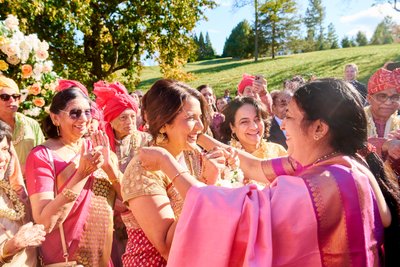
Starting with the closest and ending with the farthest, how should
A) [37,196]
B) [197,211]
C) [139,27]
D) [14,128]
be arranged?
1. [197,211]
2. [37,196]
3. [14,128]
4. [139,27]

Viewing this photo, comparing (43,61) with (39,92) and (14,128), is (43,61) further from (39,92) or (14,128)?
(14,128)

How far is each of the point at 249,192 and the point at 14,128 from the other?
10.9ft

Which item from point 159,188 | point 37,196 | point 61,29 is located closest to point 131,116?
point 37,196

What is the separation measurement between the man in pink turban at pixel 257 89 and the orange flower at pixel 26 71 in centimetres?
276

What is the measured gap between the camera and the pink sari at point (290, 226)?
66.9 inches

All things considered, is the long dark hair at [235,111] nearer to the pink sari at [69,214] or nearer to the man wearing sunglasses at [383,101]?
the man wearing sunglasses at [383,101]

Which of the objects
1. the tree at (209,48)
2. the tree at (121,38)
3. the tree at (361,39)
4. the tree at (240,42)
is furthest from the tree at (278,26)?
the tree at (121,38)

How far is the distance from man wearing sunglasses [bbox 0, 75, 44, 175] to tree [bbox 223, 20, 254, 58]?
60.1 metres

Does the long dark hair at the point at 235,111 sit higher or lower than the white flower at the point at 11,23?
lower

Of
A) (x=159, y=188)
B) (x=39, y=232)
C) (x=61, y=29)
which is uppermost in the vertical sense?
(x=61, y=29)

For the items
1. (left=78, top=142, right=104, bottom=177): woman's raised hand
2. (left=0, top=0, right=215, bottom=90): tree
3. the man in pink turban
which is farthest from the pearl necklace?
(left=0, top=0, right=215, bottom=90): tree

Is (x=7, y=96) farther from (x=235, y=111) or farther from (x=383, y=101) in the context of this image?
(x=383, y=101)

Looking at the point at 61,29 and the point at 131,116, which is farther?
the point at 61,29

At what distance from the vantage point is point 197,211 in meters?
1.79
